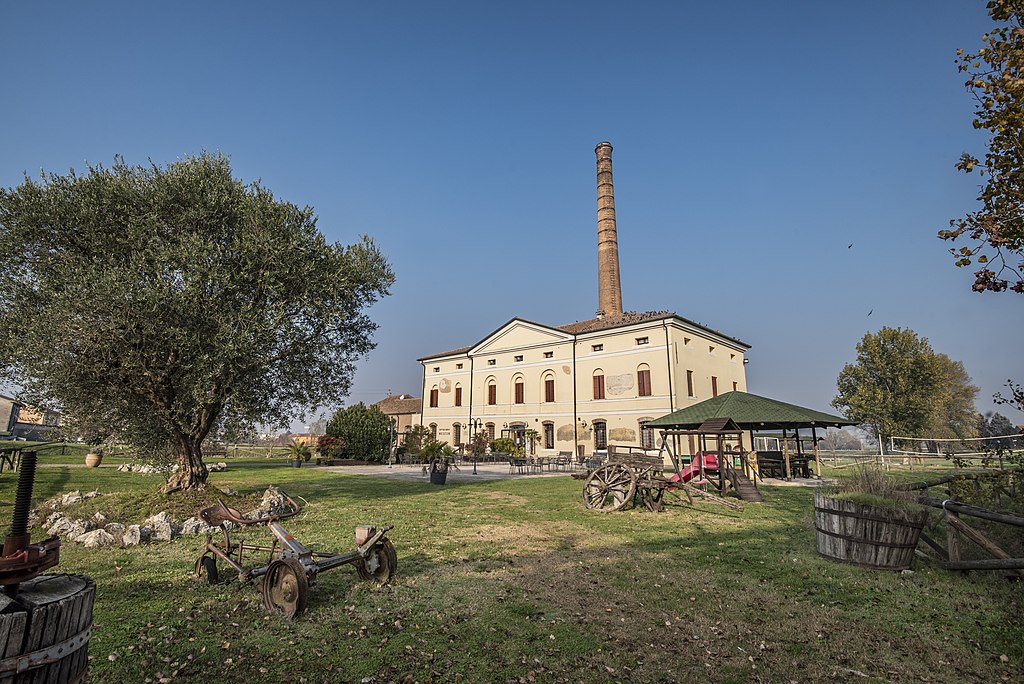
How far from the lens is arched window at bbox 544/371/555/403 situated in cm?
3735

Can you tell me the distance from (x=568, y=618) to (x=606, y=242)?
127ft

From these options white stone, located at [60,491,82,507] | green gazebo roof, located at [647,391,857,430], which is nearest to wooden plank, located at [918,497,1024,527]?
green gazebo roof, located at [647,391,857,430]

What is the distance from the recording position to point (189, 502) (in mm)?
11977

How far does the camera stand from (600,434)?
34281 mm

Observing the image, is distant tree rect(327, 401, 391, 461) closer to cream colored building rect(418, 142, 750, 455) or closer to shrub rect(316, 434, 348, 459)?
shrub rect(316, 434, 348, 459)

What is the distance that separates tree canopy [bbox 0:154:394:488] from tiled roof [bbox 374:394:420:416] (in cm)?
3460

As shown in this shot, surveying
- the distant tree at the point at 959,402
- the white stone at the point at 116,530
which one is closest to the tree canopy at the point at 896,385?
the distant tree at the point at 959,402

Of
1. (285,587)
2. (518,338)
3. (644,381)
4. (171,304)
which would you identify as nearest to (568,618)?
(285,587)

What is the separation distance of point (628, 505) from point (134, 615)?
10335mm

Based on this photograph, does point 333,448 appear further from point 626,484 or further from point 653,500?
point 653,500

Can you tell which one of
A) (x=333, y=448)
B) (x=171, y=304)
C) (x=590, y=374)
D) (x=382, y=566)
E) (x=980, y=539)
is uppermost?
(x=590, y=374)

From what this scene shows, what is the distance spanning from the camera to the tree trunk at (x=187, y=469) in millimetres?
12758

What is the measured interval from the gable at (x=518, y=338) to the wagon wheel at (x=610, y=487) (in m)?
23.9

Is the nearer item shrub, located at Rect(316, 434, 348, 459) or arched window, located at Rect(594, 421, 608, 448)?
shrub, located at Rect(316, 434, 348, 459)
